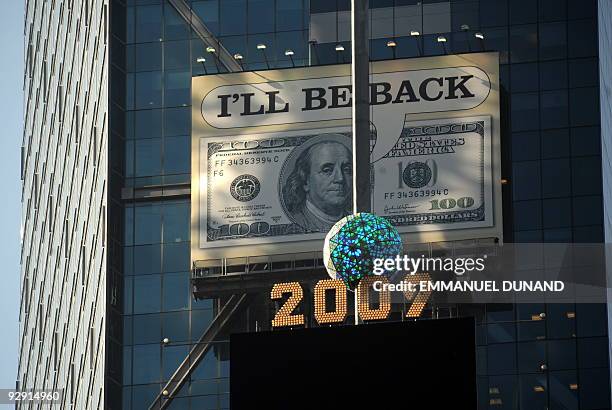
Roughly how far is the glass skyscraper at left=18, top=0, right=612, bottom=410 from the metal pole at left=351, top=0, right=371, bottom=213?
56122 mm

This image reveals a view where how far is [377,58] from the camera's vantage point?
250ft

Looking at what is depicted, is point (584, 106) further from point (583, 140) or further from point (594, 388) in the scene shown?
point (594, 388)

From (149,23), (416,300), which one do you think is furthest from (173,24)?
(416,300)

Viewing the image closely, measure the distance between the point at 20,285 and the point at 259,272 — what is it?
1050 inches

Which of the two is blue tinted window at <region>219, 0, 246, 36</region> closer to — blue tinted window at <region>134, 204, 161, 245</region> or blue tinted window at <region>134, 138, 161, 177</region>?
blue tinted window at <region>134, 138, 161, 177</region>

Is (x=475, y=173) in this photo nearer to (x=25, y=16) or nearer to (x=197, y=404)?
(x=197, y=404)

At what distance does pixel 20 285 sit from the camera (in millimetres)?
97625

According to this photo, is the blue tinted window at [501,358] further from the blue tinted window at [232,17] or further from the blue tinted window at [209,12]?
the blue tinted window at [209,12]

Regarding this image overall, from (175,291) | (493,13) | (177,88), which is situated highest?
(493,13)

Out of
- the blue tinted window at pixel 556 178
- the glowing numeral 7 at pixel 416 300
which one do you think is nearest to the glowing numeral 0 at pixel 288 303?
the glowing numeral 7 at pixel 416 300

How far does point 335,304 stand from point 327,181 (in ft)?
19.4

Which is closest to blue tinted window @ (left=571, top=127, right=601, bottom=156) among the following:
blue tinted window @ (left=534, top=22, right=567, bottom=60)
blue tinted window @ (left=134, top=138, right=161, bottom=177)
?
blue tinted window @ (left=534, top=22, right=567, bottom=60)

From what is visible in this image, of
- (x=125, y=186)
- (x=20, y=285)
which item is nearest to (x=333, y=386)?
(x=125, y=186)

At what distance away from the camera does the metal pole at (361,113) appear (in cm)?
1512
